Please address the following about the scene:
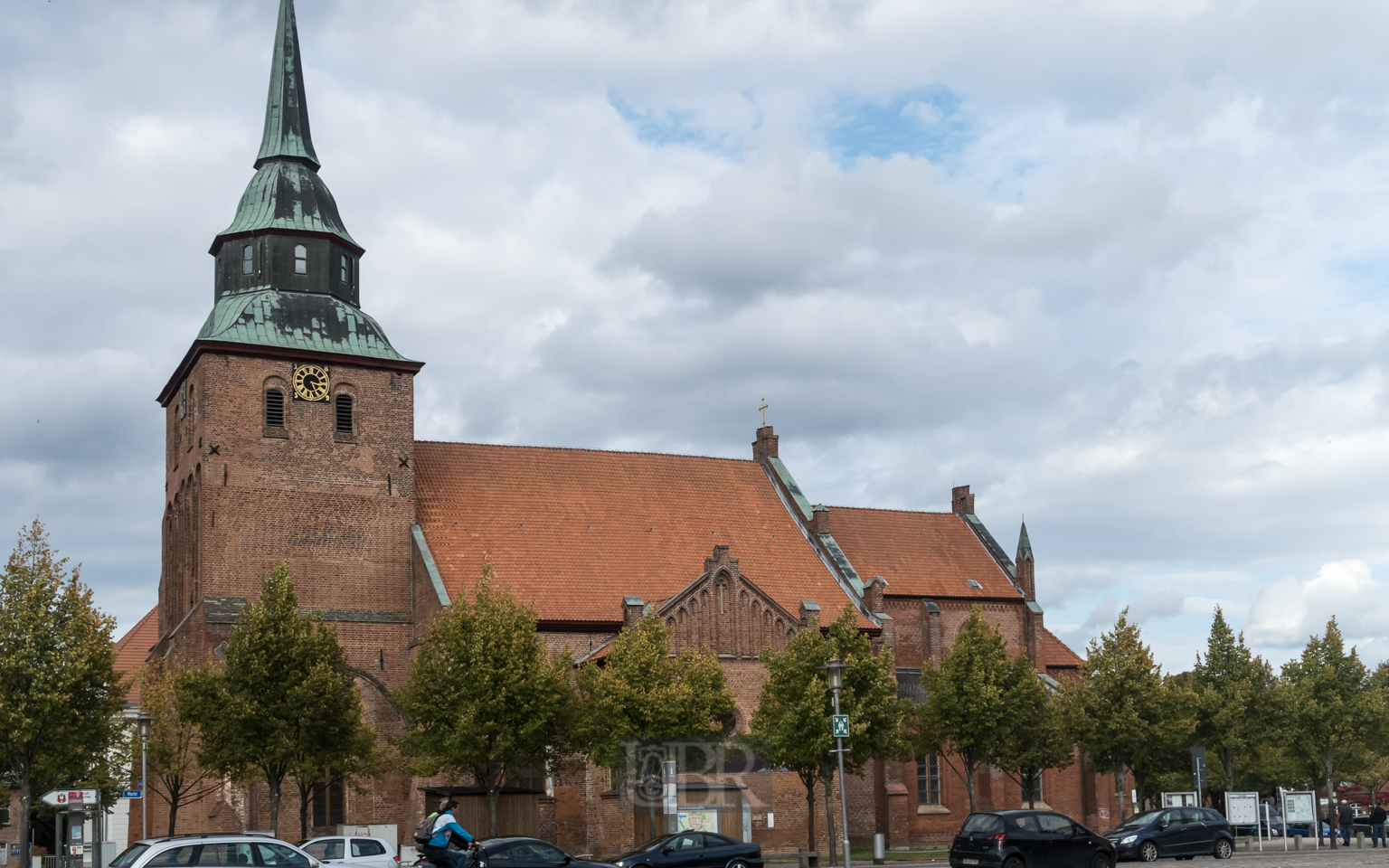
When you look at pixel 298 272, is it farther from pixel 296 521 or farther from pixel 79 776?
pixel 79 776

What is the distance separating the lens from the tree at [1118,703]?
47719 millimetres

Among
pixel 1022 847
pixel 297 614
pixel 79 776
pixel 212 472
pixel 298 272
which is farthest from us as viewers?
pixel 298 272

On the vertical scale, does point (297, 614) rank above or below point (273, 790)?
above

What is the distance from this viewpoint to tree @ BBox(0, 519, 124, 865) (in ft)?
112

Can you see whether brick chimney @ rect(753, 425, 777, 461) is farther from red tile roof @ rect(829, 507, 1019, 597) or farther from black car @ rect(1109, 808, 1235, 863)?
black car @ rect(1109, 808, 1235, 863)

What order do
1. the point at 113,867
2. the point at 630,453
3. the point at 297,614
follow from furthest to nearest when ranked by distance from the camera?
the point at 630,453
the point at 297,614
the point at 113,867

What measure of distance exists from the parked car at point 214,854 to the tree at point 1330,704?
4018cm

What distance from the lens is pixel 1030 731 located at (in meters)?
47.0

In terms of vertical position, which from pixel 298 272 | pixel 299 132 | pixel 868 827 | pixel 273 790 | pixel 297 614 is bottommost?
pixel 868 827

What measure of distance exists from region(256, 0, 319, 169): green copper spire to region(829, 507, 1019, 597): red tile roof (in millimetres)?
25571

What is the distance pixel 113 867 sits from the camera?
22625 millimetres

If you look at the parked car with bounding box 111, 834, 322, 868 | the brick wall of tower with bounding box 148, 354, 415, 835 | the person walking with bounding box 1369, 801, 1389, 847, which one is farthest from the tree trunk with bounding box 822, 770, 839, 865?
the parked car with bounding box 111, 834, 322, 868

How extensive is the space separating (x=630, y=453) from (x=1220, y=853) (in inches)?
1032

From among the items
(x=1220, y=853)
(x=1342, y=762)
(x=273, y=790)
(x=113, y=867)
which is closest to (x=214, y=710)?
(x=273, y=790)
